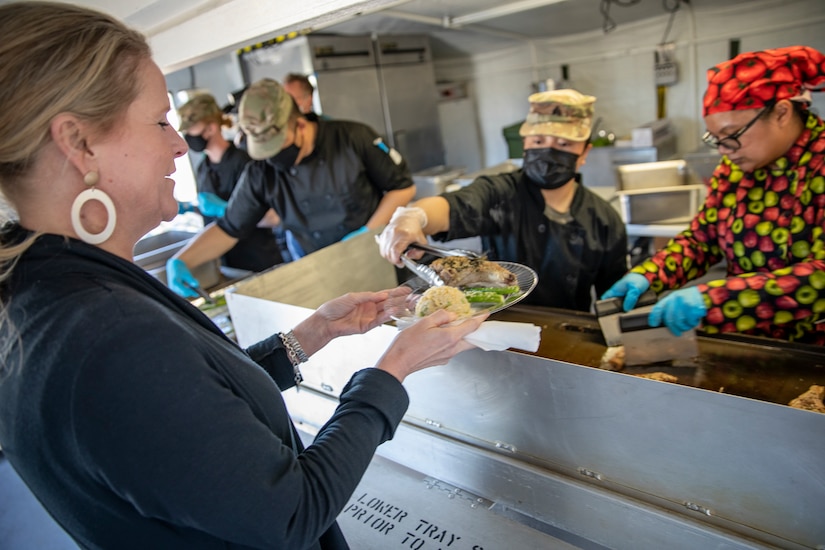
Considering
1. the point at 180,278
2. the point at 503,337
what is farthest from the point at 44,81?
the point at 180,278

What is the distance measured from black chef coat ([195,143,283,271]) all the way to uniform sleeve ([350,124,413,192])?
3.12 ft

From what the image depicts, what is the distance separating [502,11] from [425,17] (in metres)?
0.51

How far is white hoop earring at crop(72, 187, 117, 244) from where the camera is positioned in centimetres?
63

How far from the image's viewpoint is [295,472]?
0.64m

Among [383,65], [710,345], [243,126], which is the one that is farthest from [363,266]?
[383,65]

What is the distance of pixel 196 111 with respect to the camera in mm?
2852

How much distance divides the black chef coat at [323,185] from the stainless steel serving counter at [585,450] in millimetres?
979

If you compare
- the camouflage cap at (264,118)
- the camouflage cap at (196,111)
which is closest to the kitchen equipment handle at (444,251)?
the camouflage cap at (264,118)

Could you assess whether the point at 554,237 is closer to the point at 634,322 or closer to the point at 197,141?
the point at 634,322

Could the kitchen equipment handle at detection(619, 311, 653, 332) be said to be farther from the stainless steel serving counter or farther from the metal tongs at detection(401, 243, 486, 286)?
the metal tongs at detection(401, 243, 486, 286)

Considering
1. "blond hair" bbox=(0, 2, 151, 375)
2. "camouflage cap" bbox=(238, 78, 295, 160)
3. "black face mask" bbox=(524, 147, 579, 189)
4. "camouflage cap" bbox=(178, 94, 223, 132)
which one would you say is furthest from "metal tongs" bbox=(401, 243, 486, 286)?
"camouflage cap" bbox=(178, 94, 223, 132)

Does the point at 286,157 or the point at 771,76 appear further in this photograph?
the point at 286,157

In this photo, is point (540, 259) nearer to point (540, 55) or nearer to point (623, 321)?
point (623, 321)

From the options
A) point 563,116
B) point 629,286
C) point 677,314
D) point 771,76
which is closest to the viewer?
point 677,314
